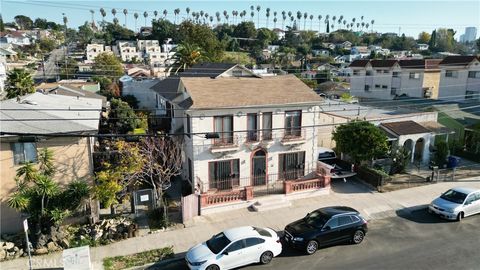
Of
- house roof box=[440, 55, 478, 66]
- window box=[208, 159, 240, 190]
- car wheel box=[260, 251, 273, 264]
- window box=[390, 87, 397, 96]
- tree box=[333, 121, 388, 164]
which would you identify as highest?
house roof box=[440, 55, 478, 66]

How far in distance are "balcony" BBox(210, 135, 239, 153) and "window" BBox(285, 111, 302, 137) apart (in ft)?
12.1

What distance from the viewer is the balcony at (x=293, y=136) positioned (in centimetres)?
2288

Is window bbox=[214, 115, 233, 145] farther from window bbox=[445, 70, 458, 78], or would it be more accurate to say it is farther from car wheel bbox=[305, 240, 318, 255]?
window bbox=[445, 70, 458, 78]

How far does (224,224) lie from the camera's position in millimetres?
19062

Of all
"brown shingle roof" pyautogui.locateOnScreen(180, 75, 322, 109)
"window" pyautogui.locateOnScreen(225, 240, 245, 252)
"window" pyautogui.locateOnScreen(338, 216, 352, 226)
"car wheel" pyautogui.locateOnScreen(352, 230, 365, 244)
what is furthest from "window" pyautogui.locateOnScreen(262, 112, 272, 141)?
"window" pyautogui.locateOnScreen(225, 240, 245, 252)

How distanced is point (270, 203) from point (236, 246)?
651 centimetres

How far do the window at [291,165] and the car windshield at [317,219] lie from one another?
6293 mm

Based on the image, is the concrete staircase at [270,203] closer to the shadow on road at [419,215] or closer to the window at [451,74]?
the shadow on road at [419,215]

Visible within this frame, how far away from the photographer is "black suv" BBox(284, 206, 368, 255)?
1606cm

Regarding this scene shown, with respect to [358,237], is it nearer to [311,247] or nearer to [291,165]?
[311,247]

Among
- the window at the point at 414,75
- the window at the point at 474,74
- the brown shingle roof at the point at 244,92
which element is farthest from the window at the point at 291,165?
the window at the point at 474,74

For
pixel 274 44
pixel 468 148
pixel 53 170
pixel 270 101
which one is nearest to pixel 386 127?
pixel 468 148

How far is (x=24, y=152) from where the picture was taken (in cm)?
1759

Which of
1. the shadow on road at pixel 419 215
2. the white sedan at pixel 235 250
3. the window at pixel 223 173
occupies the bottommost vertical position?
the shadow on road at pixel 419 215
